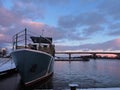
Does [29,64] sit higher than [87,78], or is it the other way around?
[29,64]

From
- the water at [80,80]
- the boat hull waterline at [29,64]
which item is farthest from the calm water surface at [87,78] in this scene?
the boat hull waterline at [29,64]

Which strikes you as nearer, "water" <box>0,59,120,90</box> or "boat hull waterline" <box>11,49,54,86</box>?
"boat hull waterline" <box>11,49,54,86</box>

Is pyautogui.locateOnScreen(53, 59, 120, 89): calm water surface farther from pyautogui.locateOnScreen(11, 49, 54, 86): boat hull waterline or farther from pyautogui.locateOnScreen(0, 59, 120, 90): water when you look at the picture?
pyautogui.locateOnScreen(11, 49, 54, 86): boat hull waterline

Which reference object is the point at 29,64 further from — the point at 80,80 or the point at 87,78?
the point at 87,78

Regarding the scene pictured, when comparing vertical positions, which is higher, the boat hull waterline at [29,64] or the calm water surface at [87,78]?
the boat hull waterline at [29,64]

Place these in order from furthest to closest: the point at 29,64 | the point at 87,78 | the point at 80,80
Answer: the point at 87,78 < the point at 80,80 < the point at 29,64

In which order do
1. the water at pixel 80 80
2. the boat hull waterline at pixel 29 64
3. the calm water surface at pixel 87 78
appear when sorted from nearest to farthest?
the boat hull waterline at pixel 29 64
the water at pixel 80 80
the calm water surface at pixel 87 78

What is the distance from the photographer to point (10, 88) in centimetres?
1343

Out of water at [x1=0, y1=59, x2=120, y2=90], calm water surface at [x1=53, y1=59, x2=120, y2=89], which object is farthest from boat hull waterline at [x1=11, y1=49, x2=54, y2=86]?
calm water surface at [x1=53, y1=59, x2=120, y2=89]

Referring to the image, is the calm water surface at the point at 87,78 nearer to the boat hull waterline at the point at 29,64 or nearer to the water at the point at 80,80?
the water at the point at 80,80

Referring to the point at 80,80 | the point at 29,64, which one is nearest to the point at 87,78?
the point at 80,80

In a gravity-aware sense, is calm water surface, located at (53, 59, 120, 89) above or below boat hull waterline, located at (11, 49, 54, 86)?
below

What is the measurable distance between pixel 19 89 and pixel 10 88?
571 mm

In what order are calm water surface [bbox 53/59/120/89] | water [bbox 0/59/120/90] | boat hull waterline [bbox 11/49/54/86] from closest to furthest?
boat hull waterline [bbox 11/49/54/86] → water [bbox 0/59/120/90] → calm water surface [bbox 53/59/120/89]
